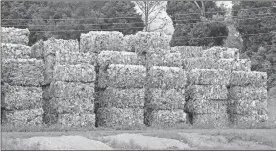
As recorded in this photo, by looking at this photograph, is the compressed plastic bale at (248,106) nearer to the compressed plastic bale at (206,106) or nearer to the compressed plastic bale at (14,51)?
the compressed plastic bale at (206,106)

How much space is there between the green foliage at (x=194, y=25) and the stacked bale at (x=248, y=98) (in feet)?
67.3

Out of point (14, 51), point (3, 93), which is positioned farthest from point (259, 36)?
point (3, 93)

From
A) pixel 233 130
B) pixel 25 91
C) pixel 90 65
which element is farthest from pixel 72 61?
pixel 233 130

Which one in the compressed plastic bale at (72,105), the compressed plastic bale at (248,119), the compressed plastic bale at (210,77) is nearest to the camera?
the compressed plastic bale at (72,105)

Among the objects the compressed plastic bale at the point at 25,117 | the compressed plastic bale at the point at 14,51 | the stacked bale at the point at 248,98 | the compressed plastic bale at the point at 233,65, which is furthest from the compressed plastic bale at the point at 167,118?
the compressed plastic bale at the point at 14,51

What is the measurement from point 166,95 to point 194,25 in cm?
2546

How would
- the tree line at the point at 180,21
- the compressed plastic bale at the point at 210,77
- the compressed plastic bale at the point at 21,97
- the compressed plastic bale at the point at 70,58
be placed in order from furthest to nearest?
the tree line at the point at 180,21, the compressed plastic bale at the point at 210,77, the compressed plastic bale at the point at 70,58, the compressed plastic bale at the point at 21,97

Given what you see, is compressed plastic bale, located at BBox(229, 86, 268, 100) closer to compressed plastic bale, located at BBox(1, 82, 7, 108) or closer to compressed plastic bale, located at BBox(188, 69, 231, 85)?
compressed plastic bale, located at BBox(188, 69, 231, 85)

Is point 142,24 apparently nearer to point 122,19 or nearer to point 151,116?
point 122,19

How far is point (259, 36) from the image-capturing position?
43.4 meters

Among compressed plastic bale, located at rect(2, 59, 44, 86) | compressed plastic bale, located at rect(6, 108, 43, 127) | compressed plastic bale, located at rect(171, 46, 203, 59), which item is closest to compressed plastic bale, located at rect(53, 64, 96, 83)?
compressed plastic bale, located at rect(2, 59, 44, 86)

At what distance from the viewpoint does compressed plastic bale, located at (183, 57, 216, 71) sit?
85.9ft

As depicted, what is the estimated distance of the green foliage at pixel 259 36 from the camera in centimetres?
4134

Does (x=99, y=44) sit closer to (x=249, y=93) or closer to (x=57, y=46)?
(x=57, y=46)
